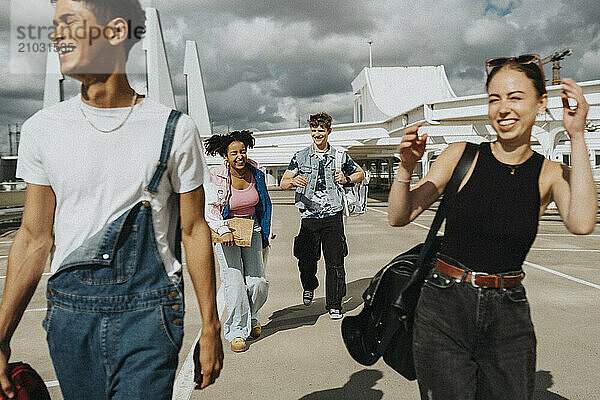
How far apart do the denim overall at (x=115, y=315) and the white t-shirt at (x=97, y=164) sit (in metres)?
0.04

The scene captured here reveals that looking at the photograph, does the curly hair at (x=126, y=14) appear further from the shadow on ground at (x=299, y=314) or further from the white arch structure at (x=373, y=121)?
the shadow on ground at (x=299, y=314)

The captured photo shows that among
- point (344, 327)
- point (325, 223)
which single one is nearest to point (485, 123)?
point (325, 223)

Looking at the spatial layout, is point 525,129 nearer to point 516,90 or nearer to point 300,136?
point 516,90

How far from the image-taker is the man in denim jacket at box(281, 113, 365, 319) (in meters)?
6.25

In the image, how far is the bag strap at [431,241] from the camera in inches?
93.4

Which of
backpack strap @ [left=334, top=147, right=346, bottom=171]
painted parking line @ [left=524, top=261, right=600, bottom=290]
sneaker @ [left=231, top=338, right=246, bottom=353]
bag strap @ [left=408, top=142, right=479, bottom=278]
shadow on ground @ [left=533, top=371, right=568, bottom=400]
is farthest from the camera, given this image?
painted parking line @ [left=524, top=261, right=600, bottom=290]

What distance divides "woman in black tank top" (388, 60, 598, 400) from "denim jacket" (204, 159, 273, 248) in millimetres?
2921

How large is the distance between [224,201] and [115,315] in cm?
343

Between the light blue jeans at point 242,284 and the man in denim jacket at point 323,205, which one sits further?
the man in denim jacket at point 323,205

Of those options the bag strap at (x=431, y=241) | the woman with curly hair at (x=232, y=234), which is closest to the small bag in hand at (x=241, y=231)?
the woman with curly hair at (x=232, y=234)

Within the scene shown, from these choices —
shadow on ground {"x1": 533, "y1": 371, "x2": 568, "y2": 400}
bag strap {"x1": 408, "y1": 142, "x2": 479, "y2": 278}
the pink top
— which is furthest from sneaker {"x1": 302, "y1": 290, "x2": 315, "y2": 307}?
bag strap {"x1": 408, "y1": 142, "x2": 479, "y2": 278}

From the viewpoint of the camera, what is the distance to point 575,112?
2219 mm

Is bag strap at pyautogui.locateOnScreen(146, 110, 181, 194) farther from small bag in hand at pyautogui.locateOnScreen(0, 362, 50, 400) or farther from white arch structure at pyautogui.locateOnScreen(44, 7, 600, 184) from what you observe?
small bag in hand at pyautogui.locateOnScreen(0, 362, 50, 400)

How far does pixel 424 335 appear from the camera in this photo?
2324 millimetres
